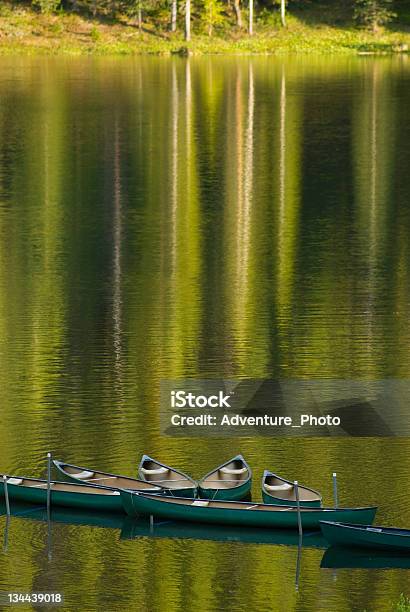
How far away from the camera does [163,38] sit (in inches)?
6275

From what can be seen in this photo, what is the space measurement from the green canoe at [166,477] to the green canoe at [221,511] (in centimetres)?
64

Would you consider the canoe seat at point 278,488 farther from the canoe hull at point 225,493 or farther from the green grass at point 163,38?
the green grass at point 163,38

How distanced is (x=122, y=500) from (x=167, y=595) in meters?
3.12

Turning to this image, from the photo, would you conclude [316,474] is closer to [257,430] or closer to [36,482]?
[257,430]

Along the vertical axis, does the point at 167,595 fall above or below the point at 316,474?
below

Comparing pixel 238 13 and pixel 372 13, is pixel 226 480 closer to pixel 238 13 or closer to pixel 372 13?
pixel 372 13

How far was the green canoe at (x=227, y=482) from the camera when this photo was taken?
28547mm

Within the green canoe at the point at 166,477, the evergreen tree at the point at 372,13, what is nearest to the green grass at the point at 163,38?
the evergreen tree at the point at 372,13

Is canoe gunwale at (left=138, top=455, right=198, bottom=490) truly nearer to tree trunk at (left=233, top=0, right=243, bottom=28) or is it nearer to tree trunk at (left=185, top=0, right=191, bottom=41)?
tree trunk at (left=185, top=0, right=191, bottom=41)

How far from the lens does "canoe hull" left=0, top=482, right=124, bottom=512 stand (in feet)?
93.0

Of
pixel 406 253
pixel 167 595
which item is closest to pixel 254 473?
pixel 167 595

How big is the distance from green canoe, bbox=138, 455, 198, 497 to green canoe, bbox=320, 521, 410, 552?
3.07 meters

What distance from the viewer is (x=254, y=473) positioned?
30.5m

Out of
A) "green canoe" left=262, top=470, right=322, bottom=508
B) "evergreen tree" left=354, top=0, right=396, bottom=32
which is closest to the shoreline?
"evergreen tree" left=354, top=0, right=396, bottom=32
